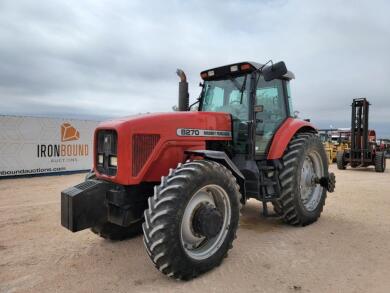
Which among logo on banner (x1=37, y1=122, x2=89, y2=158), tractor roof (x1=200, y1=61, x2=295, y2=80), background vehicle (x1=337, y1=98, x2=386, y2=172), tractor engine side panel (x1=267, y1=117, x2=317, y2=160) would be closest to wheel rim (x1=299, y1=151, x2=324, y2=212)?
tractor engine side panel (x1=267, y1=117, x2=317, y2=160)

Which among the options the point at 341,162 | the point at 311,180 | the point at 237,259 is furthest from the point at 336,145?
the point at 237,259

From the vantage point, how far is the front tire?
10.4 feet

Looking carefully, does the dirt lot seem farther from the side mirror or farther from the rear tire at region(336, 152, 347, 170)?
the rear tire at region(336, 152, 347, 170)

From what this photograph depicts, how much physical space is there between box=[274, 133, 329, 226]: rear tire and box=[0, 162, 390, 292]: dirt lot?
23 cm

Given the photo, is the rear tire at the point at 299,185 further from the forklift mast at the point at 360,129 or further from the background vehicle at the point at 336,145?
the background vehicle at the point at 336,145

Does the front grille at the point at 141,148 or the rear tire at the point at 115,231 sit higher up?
the front grille at the point at 141,148

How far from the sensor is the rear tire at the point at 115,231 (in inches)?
170

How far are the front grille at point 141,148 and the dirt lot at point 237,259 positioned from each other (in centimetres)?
112

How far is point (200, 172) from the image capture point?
136 inches

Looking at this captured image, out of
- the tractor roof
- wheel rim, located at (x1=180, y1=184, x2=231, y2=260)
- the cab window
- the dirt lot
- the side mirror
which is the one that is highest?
the tractor roof

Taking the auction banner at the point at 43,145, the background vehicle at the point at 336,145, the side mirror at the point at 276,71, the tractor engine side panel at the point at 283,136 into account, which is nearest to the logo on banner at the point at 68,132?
the auction banner at the point at 43,145

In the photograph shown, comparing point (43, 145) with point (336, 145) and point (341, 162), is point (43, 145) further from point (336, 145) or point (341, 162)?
point (336, 145)

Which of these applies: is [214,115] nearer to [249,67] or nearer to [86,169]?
[249,67]

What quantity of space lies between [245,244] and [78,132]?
1028 cm
